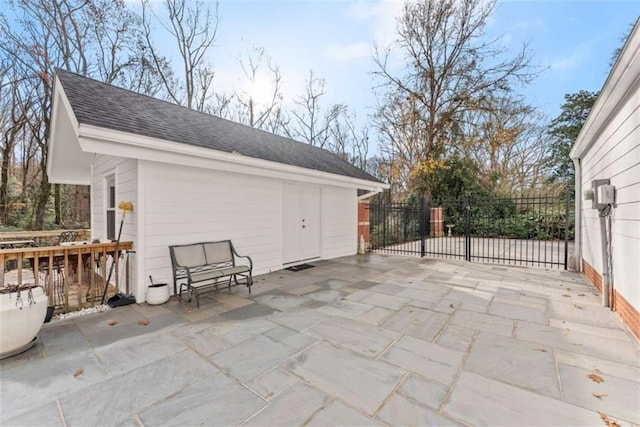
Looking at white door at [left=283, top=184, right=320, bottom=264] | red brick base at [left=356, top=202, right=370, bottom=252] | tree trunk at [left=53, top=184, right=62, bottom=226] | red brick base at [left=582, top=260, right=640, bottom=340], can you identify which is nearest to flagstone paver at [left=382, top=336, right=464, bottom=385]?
red brick base at [left=582, top=260, right=640, bottom=340]

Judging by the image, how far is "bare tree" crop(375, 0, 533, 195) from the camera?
1236 cm

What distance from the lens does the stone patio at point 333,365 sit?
193 cm

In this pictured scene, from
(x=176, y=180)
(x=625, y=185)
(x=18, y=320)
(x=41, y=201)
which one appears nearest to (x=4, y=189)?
(x=41, y=201)

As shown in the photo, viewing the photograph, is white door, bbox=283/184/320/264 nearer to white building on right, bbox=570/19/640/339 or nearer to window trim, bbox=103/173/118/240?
window trim, bbox=103/173/118/240

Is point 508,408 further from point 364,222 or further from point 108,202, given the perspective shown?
point 364,222

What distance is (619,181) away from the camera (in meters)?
3.59

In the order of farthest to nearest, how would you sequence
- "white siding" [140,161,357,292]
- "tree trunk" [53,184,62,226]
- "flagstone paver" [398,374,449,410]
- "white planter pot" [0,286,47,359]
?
1. "tree trunk" [53,184,62,226]
2. "white siding" [140,161,357,292]
3. "white planter pot" [0,286,47,359]
4. "flagstone paver" [398,374,449,410]

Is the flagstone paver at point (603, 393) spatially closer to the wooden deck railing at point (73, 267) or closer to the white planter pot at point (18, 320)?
the white planter pot at point (18, 320)

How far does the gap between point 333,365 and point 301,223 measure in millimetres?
5042

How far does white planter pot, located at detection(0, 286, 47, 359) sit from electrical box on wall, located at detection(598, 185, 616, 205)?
6.82 m

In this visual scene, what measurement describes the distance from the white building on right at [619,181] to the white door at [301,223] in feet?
18.4

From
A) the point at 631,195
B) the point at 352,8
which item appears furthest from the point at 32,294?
the point at 352,8

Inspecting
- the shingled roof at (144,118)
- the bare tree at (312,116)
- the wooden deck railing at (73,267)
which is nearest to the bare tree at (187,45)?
the bare tree at (312,116)

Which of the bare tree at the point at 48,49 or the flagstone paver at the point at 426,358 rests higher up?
the bare tree at the point at 48,49
